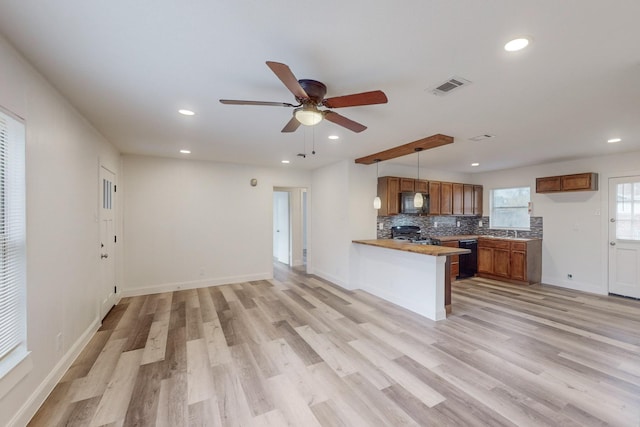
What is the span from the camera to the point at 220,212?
543cm

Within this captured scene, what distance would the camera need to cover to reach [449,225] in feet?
22.3

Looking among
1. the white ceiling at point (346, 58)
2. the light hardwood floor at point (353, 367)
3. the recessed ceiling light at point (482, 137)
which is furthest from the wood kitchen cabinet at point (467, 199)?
the white ceiling at point (346, 58)

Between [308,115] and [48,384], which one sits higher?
[308,115]

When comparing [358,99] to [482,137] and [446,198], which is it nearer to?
[482,137]

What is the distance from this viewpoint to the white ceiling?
1.45 metres

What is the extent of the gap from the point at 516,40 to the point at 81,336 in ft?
15.0

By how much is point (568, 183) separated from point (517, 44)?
16.0 feet

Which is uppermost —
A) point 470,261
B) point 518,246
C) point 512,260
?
point 518,246

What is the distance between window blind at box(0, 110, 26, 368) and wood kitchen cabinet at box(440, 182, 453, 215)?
635 cm

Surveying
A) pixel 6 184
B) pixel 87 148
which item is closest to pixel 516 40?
pixel 6 184

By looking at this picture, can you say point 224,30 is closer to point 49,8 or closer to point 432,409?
point 49,8

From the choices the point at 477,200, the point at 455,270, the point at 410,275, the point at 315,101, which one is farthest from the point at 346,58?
the point at 477,200

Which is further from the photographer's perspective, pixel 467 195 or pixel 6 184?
pixel 467 195

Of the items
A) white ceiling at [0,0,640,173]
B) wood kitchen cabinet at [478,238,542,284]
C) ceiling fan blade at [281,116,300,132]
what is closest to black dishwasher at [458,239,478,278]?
wood kitchen cabinet at [478,238,542,284]
